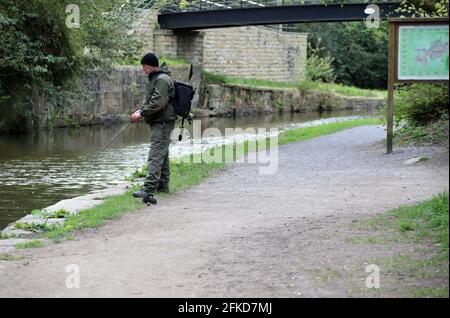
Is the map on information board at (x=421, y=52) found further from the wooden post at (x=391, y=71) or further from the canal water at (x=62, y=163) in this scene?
the canal water at (x=62, y=163)

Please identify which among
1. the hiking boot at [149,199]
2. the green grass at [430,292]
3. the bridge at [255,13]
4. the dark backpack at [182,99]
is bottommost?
the hiking boot at [149,199]

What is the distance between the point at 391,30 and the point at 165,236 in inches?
335

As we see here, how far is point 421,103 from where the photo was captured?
19.3 metres

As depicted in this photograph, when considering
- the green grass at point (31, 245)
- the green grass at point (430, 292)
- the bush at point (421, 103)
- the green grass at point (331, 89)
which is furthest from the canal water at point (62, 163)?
the green grass at point (331, 89)

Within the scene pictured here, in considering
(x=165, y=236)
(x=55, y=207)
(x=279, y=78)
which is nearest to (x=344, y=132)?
(x=55, y=207)

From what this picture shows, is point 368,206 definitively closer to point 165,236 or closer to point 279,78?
point 165,236

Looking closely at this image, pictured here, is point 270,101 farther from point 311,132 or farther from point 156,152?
point 156,152

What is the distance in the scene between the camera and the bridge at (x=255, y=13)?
132ft

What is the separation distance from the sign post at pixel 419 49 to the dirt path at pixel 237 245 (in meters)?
1.62

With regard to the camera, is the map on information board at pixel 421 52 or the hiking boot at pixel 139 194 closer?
the hiking boot at pixel 139 194

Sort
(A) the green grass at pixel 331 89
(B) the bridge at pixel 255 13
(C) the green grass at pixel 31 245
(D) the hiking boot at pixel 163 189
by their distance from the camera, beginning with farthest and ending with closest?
1. (A) the green grass at pixel 331 89
2. (B) the bridge at pixel 255 13
3. (D) the hiking boot at pixel 163 189
4. (C) the green grass at pixel 31 245

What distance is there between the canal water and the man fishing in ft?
7.30

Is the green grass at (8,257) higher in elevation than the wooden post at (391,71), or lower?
lower

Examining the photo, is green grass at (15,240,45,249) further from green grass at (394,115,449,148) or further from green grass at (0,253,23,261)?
green grass at (394,115,449,148)
